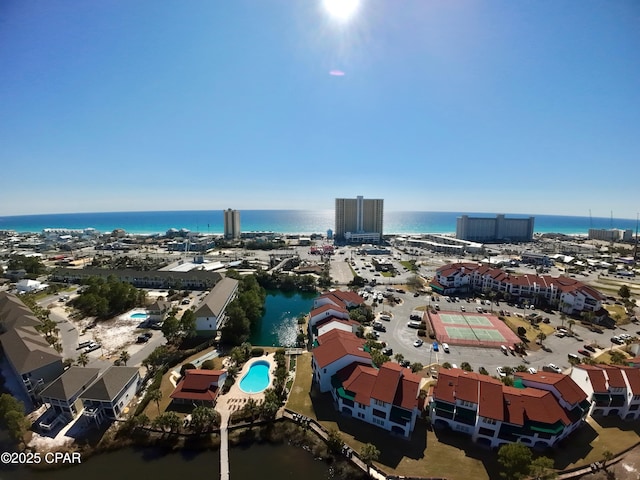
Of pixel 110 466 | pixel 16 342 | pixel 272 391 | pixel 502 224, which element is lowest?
pixel 110 466

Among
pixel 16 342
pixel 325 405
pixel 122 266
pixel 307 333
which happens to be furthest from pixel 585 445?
pixel 122 266

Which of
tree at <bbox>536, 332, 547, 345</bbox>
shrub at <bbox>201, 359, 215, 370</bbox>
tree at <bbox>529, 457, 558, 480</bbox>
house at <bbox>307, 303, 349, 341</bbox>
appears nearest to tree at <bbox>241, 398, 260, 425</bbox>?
shrub at <bbox>201, 359, 215, 370</bbox>

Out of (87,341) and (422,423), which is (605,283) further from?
(87,341)

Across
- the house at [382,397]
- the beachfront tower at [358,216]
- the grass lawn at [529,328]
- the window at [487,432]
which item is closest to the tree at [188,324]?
the house at [382,397]

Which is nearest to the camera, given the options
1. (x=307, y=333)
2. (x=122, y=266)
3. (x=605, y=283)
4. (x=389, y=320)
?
(x=307, y=333)

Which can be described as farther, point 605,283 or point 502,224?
point 502,224

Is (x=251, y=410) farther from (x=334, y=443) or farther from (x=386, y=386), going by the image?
(x=386, y=386)

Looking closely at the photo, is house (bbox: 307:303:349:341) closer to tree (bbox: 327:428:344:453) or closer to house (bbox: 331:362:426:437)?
house (bbox: 331:362:426:437)
